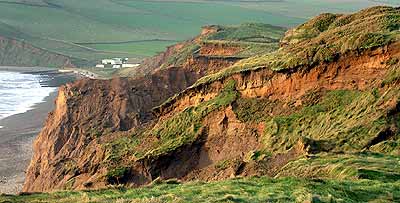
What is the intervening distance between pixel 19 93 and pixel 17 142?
119 feet

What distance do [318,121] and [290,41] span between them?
1178cm

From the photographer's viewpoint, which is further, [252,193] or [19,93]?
[19,93]

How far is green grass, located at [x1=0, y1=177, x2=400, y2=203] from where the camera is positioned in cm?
1476

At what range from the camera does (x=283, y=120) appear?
1119 inches

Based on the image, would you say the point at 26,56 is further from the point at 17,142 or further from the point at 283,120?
the point at 283,120

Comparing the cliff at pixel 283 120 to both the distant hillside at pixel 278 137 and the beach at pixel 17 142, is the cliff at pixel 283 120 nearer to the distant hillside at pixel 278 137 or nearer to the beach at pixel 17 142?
the distant hillside at pixel 278 137

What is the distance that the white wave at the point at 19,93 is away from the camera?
278 feet

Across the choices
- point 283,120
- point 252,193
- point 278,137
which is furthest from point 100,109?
point 252,193

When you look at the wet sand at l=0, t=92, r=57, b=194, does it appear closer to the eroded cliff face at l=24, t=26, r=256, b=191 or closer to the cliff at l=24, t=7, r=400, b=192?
the eroded cliff face at l=24, t=26, r=256, b=191

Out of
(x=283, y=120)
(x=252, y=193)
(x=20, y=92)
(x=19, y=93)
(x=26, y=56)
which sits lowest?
(x=26, y=56)

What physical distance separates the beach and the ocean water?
1297mm

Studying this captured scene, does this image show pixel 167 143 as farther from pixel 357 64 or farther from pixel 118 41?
pixel 118 41

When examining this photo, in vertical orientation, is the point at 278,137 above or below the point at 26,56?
above

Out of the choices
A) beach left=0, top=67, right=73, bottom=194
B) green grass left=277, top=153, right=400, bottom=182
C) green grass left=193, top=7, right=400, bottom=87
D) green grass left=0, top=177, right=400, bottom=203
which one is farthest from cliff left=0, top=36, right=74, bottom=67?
green grass left=0, top=177, right=400, bottom=203
